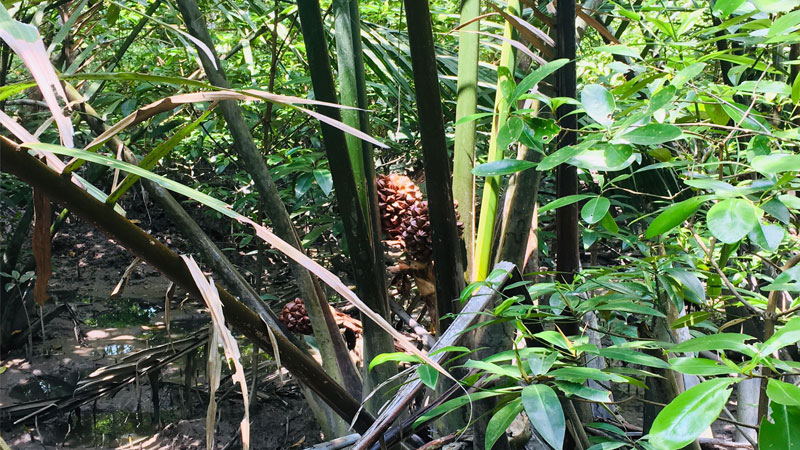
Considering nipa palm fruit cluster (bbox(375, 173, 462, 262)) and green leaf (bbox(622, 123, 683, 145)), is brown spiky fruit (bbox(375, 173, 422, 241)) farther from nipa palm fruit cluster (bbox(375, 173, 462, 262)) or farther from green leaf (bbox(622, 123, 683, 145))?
green leaf (bbox(622, 123, 683, 145))

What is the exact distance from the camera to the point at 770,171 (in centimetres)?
43

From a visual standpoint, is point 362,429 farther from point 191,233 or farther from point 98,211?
point 98,211

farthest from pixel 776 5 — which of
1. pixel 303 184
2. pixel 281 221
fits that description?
pixel 303 184

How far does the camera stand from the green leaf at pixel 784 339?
0.36 meters

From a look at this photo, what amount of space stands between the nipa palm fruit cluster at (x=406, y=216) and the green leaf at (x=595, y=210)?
1.18ft

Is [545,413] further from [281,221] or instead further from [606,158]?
[281,221]

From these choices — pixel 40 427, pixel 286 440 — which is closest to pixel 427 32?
pixel 286 440

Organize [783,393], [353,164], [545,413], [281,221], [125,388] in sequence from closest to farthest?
[783,393], [545,413], [353,164], [281,221], [125,388]

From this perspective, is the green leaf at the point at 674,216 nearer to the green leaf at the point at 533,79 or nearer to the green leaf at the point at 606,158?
the green leaf at the point at 606,158

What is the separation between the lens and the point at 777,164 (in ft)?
A: 1.40

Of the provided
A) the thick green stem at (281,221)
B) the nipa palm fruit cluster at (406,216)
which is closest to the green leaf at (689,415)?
the nipa palm fruit cluster at (406,216)

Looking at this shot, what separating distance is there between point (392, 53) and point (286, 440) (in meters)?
1.21

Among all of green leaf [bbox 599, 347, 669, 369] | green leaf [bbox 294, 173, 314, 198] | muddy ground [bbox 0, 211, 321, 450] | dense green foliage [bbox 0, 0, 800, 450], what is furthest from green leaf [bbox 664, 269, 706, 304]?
muddy ground [bbox 0, 211, 321, 450]

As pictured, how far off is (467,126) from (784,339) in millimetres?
585
